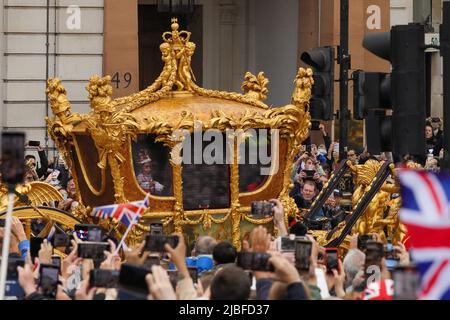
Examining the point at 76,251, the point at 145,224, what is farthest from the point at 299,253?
the point at 145,224

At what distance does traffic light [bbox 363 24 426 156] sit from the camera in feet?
46.4

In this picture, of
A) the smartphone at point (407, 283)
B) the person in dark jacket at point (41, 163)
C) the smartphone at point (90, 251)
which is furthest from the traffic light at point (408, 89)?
the person in dark jacket at point (41, 163)

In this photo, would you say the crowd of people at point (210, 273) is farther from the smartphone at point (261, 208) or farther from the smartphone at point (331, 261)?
the smartphone at point (261, 208)

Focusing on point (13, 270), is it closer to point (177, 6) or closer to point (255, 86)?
point (255, 86)

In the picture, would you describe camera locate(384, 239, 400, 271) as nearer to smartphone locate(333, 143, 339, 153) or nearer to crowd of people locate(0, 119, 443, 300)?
crowd of people locate(0, 119, 443, 300)

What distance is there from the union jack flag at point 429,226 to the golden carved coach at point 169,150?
9921 millimetres

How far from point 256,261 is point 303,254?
2.59 feet

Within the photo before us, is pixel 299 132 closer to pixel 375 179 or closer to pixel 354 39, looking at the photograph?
pixel 375 179

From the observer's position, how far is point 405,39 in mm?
14242

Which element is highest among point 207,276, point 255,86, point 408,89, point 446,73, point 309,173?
point 255,86

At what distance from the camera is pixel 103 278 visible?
11.6 metres

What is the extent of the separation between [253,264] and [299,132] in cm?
960

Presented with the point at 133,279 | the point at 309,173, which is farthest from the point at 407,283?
the point at 309,173

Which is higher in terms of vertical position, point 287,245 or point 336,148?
point 336,148
